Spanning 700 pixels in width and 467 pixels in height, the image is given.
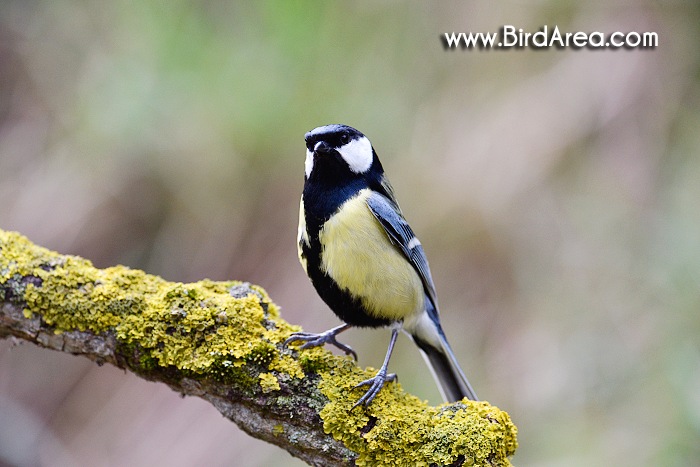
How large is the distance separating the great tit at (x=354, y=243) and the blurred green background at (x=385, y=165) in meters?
1.28

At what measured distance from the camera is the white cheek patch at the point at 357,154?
78.2 inches

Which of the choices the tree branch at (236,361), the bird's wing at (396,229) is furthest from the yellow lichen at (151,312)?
the bird's wing at (396,229)

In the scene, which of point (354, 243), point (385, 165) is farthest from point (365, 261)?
point (385, 165)

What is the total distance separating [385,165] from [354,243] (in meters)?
1.73

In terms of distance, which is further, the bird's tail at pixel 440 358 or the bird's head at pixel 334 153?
the bird's tail at pixel 440 358

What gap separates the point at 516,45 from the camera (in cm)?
359

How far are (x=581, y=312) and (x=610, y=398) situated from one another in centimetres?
44

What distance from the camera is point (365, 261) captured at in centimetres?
187

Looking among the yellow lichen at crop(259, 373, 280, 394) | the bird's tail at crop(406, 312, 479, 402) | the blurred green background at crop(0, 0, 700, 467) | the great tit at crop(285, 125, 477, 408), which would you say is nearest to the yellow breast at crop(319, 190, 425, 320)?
the great tit at crop(285, 125, 477, 408)

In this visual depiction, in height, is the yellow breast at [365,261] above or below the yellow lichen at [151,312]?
above

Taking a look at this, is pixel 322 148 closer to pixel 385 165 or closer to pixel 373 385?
pixel 373 385

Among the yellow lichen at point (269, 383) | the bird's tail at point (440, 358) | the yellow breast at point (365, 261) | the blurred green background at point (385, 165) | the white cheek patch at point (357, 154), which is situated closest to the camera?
the yellow lichen at point (269, 383)

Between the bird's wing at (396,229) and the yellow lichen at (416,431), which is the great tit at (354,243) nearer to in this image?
the bird's wing at (396,229)

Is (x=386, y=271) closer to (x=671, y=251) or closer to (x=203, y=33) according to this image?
(x=671, y=251)
